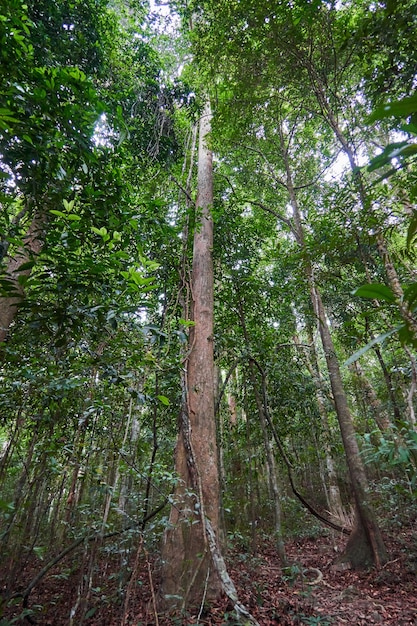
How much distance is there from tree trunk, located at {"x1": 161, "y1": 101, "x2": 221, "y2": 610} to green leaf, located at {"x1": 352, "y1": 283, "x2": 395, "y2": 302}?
9.75 ft

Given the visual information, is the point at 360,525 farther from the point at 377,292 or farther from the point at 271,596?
the point at 377,292

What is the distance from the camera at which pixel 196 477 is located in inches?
149

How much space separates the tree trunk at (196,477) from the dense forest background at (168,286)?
2 centimetres

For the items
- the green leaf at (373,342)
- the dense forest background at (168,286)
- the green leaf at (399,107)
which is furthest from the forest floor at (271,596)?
the green leaf at (399,107)

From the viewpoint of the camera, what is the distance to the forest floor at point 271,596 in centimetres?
317


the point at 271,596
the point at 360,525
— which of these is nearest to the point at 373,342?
the point at 271,596

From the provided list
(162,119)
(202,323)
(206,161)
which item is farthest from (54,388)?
(206,161)

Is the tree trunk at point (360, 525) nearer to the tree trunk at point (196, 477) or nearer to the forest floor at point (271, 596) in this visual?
the forest floor at point (271, 596)

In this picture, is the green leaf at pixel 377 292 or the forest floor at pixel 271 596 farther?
the forest floor at pixel 271 596

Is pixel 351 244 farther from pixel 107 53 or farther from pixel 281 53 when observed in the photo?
pixel 107 53

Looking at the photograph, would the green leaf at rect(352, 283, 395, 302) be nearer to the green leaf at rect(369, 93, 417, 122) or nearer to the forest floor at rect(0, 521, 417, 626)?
the green leaf at rect(369, 93, 417, 122)

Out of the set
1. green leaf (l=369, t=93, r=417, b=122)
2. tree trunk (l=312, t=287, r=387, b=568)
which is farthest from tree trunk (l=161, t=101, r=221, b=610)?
green leaf (l=369, t=93, r=417, b=122)

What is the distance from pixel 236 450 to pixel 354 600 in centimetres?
455

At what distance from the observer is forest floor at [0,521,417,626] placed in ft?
10.4
